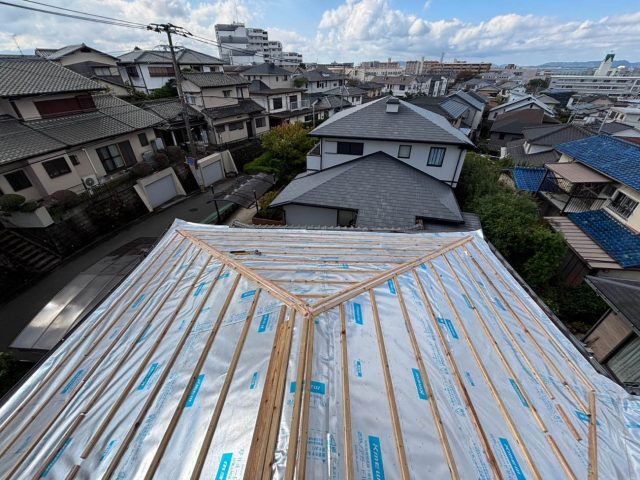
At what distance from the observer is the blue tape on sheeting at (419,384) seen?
11.2ft

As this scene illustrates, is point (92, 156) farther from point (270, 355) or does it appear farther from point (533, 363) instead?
point (533, 363)

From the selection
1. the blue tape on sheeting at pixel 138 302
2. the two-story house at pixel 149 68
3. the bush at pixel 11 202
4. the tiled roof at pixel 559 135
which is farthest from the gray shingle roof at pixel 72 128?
the tiled roof at pixel 559 135

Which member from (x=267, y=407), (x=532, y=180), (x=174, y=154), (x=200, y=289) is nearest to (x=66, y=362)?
(x=200, y=289)

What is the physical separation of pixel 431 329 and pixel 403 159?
1404cm

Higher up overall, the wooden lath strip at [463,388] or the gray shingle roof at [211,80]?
the gray shingle roof at [211,80]

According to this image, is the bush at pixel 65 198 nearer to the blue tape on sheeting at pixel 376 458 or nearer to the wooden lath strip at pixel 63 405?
the wooden lath strip at pixel 63 405

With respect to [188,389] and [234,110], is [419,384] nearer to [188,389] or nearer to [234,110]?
[188,389]

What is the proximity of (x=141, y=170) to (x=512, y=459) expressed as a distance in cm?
2347

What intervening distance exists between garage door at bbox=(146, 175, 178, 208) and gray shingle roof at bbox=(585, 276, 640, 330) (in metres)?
25.9

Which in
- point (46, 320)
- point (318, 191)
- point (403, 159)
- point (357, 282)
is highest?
point (357, 282)

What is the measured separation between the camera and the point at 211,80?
2698 cm

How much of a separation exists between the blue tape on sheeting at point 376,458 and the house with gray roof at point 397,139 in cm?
1556

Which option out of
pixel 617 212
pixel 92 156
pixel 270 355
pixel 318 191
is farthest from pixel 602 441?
pixel 92 156

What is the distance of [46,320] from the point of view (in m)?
8.12
